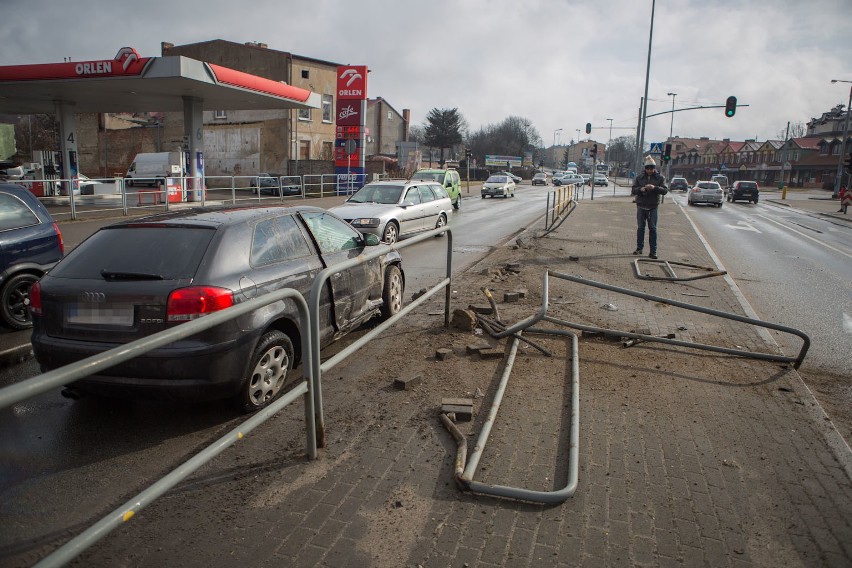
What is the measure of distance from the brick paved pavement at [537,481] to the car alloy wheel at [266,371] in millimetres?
239

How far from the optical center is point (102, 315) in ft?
13.0

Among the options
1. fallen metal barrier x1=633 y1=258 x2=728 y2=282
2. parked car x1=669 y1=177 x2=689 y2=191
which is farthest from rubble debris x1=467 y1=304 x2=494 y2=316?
parked car x1=669 y1=177 x2=689 y2=191

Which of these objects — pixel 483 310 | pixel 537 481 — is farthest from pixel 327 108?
pixel 537 481

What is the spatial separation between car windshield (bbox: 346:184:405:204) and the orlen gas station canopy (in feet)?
31.4

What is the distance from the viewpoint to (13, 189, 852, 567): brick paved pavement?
9.31 ft

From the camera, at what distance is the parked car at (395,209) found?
12.9m

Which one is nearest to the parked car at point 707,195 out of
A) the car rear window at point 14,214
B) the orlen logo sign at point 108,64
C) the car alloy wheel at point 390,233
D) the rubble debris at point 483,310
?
the car alloy wheel at point 390,233

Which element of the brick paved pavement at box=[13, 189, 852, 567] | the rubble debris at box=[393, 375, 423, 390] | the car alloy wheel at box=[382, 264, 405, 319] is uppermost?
the car alloy wheel at box=[382, 264, 405, 319]

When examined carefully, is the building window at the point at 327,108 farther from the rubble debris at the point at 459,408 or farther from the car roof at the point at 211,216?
the rubble debris at the point at 459,408

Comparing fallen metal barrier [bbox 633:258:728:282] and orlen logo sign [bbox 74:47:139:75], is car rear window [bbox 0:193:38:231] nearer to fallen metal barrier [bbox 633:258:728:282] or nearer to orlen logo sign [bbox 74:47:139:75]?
fallen metal barrier [bbox 633:258:728:282]

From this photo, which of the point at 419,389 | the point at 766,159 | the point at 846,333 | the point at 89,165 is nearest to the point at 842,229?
the point at 846,333

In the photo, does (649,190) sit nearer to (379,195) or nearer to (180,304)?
(379,195)

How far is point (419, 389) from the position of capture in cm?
484

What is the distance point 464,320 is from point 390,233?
713 centimetres
